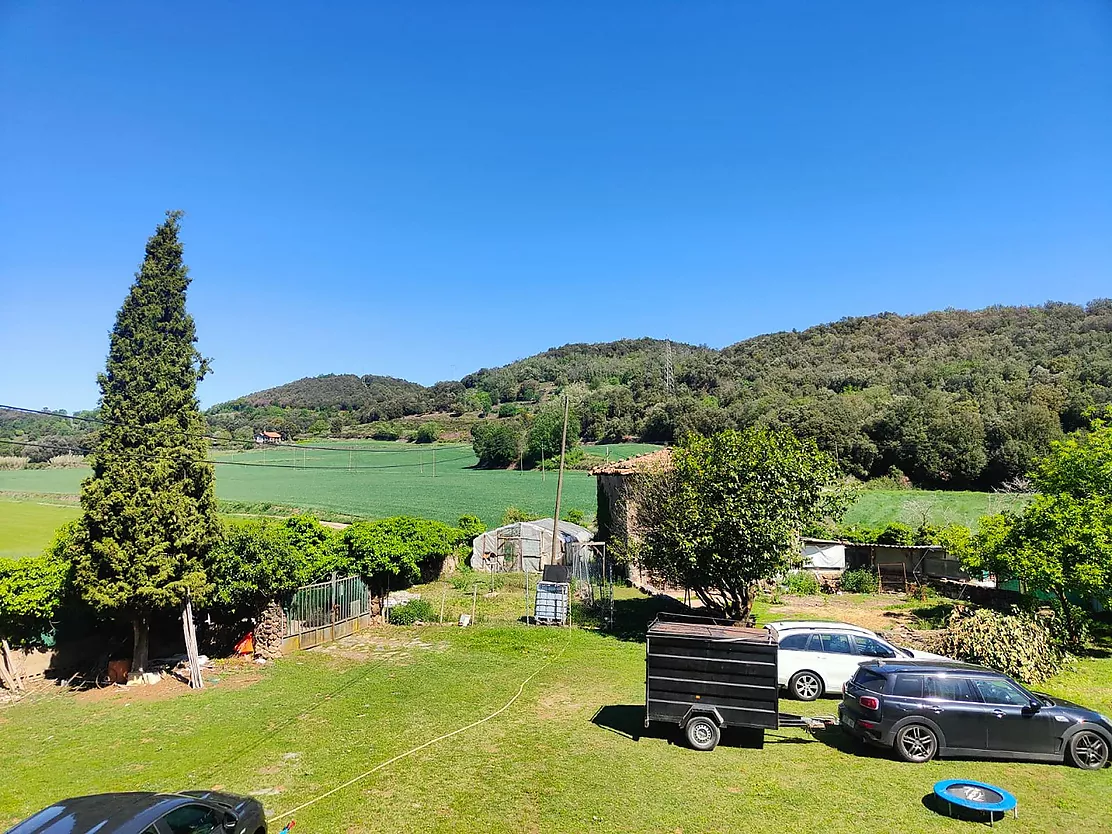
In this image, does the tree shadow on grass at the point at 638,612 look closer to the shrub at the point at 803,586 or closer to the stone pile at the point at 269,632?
the shrub at the point at 803,586

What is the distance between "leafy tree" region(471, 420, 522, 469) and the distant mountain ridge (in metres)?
11.3

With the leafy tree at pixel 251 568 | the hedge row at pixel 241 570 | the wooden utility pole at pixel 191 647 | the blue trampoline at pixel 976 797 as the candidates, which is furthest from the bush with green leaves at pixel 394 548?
the blue trampoline at pixel 976 797

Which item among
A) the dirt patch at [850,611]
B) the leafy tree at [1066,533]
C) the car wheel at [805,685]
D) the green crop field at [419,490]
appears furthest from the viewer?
the green crop field at [419,490]

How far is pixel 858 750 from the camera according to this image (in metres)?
11.4

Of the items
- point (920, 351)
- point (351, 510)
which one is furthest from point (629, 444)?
point (920, 351)

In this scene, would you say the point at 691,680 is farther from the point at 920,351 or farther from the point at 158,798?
the point at 920,351

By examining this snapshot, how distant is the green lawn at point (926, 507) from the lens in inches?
1508

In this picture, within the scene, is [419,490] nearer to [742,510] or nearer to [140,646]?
[140,646]

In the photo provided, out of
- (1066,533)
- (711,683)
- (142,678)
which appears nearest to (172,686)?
(142,678)

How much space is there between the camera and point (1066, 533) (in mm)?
17891

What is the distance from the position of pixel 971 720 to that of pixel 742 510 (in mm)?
8431

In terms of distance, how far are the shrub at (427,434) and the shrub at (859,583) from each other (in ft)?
264

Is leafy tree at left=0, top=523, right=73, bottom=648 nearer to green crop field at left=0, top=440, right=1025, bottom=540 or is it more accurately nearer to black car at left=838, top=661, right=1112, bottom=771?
black car at left=838, top=661, right=1112, bottom=771

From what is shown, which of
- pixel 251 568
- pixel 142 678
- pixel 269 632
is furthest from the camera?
pixel 269 632
